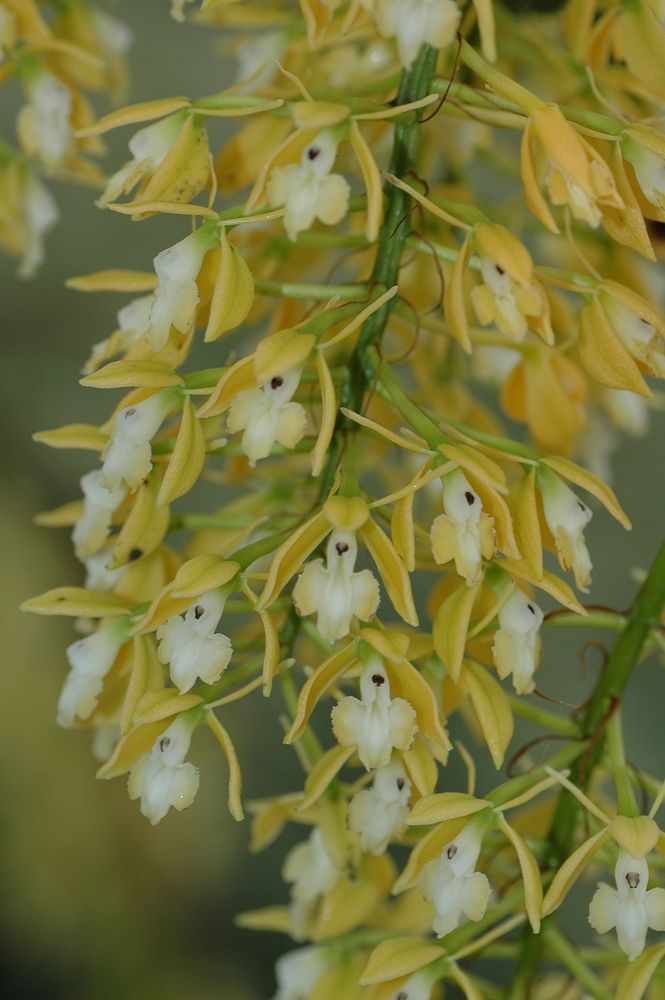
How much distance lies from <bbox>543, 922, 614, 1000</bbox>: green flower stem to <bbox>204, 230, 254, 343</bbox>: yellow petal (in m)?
0.28

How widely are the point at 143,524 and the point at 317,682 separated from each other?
0.10m

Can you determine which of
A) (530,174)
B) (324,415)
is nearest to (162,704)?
(324,415)

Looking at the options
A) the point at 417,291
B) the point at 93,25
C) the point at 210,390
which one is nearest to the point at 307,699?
the point at 210,390

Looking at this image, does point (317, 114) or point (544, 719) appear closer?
point (317, 114)

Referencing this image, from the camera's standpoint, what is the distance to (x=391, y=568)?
470 mm

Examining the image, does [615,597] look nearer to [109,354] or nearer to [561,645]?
[561,645]

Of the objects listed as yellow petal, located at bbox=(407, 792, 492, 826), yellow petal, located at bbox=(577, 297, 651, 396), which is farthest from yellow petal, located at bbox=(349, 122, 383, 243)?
yellow petal, located at bbox=(407, 792, 492, 826)

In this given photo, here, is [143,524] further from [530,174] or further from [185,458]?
[530,174]

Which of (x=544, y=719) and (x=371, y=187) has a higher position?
(x=371, y=187)

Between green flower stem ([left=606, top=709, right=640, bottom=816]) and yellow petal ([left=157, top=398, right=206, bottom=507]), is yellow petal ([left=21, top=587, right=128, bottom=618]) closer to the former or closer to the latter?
yellow petal ([left=157, top=398, right=206, bottom=507])

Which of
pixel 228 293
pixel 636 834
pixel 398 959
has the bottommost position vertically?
pixel 398 959

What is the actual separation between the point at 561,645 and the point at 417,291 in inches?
23.1

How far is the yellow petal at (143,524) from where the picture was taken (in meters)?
0.53

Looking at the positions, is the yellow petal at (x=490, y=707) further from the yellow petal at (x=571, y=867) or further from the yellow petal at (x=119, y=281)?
the yellow petal at (x=119, y=281)
